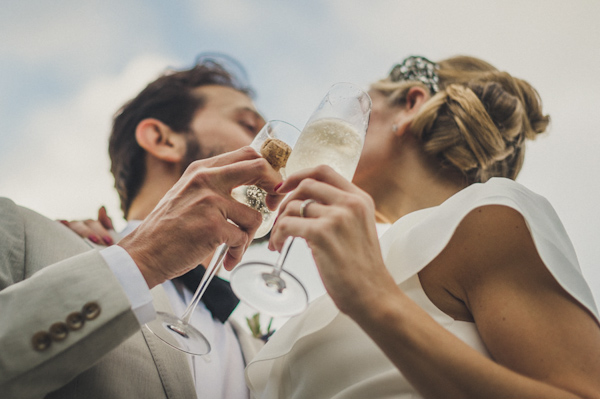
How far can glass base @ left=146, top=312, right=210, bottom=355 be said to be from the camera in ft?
6.73

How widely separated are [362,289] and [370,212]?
→ 0.25 m

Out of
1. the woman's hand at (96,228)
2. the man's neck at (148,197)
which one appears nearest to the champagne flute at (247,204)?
the woman's hand at (96,228)

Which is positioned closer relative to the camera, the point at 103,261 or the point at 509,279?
the point at 509,279

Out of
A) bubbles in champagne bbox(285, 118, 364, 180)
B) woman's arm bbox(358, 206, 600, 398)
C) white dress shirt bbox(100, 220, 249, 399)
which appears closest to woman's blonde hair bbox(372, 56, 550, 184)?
bubbles in champagne bbox(285, 118, 364, 180)

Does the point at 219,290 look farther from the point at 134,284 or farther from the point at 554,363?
the point at 554,363

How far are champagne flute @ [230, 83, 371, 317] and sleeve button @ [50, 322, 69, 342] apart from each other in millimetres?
623

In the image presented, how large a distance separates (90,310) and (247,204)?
0.84 meters

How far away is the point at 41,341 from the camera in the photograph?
5.09 feet

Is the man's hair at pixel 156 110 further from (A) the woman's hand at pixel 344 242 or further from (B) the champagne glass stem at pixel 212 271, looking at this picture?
(A) the woman's hand at pixel 344 242

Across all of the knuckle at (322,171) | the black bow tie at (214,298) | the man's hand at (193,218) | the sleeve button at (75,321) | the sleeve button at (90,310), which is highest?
the knuckle at (322,171)

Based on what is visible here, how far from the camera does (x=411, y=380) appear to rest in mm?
1336

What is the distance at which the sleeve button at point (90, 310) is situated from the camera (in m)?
1.61

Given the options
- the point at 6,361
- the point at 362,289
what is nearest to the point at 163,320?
the point at 6,361

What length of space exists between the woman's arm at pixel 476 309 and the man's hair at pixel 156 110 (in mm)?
3648
